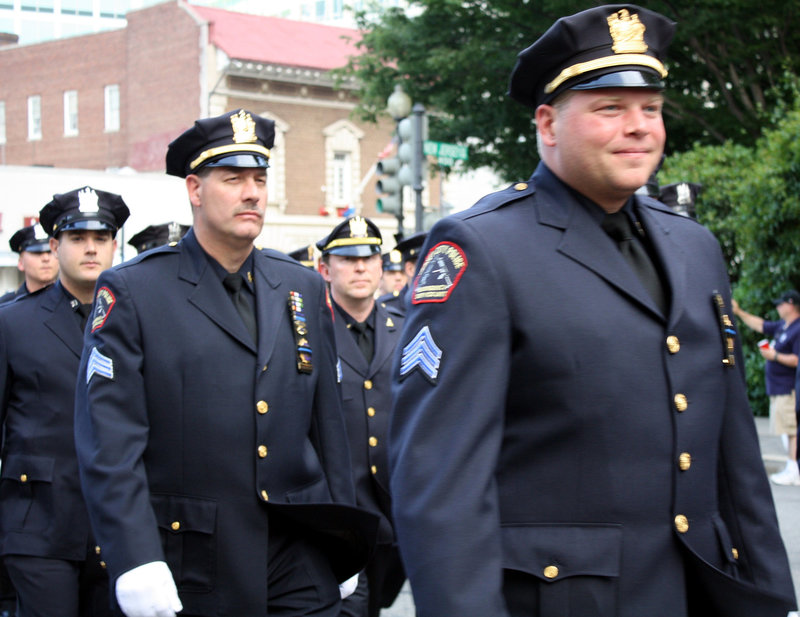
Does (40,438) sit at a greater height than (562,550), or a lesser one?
lesser

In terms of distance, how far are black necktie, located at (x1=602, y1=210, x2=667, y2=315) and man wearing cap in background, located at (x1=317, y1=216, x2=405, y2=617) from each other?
322 cm

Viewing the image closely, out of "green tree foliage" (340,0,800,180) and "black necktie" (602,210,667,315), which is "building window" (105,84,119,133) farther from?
"black necktie" (602,210,667,315)

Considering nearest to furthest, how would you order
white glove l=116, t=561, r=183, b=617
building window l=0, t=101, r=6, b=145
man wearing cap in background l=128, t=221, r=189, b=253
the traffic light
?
1. white glove l=116, t=561, r=183, b=617
2. man wearing cap in background l=128, t=221, r=189, b=253
3. the traffic light
4. building window l=0, t=101, r=6, b=145

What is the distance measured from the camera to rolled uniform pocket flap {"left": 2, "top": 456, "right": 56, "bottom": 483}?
5527 millimetres

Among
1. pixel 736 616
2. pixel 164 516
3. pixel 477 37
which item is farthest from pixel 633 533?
pixel 477 37

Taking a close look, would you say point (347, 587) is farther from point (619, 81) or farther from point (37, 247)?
point (37, 247)

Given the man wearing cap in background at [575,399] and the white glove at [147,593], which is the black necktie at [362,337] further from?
the man wearing cap in background at [575,399]

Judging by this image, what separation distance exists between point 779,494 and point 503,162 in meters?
14.6

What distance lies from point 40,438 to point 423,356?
3.37 m

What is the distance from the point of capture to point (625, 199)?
292cm

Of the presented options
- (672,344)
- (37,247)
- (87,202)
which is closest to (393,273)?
(37,247)

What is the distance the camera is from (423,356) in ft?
8.89

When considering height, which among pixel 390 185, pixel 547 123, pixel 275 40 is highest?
pixel 275 40

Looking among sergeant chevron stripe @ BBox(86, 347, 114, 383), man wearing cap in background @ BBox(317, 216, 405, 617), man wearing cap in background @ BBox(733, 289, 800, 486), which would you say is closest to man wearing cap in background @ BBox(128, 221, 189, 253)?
man wearing cap in background @ BBox(317, 216, 405, 617)
